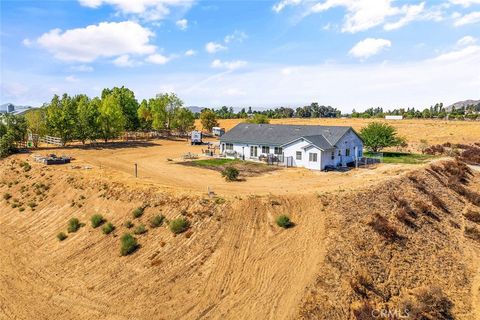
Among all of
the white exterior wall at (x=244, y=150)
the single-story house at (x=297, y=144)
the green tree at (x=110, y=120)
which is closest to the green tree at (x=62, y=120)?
the green tree at (x=110, y=120)

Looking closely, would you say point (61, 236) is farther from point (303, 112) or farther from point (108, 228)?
point (303, 112)

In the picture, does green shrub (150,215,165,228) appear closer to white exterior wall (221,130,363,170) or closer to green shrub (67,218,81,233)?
green shrub (67,218,81,233)

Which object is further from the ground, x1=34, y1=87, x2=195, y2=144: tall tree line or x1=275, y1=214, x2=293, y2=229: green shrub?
x1=34, y1=87, x2=195, y2=144: tall tree line

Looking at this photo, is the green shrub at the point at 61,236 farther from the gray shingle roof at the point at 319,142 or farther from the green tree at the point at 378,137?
the green tree at the point at 378,137

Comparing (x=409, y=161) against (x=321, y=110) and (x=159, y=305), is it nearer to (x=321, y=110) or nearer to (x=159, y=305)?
(x=159, y=305)

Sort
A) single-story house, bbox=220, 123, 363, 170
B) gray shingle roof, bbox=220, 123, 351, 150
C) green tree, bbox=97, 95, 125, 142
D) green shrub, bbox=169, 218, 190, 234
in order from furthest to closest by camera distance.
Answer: green tree, bbox=97, 95, 125, 142
gray shingle roof, bbox=220, 123, 351, 150
single-story house, bbox=220, 123, 363, 170
green shrub, bbox=169, 218, 190, 234

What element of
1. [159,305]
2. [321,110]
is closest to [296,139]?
[159,305]

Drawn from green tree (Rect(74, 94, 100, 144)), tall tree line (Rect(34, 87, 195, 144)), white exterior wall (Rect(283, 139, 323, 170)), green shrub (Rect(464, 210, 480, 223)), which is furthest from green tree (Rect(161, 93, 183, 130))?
green shrub (Rect(464, 210, 480, 223))
